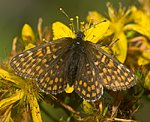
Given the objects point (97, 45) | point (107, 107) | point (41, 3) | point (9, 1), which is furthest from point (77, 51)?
point (9, 1)

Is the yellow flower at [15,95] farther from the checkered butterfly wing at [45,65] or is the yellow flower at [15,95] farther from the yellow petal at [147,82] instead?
A: the yellow petal at [147,82]

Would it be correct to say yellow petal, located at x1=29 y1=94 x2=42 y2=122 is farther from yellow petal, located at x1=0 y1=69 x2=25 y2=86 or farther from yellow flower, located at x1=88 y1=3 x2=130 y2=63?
yellow flower, located at x1=88 y1=3 x2=130 y2=63

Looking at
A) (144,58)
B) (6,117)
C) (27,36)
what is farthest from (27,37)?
(144,58)

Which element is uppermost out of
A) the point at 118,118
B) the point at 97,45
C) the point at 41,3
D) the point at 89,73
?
the point at 41,3

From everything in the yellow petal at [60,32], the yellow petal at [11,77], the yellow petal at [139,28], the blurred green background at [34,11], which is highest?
the blurred green background at [34,11]

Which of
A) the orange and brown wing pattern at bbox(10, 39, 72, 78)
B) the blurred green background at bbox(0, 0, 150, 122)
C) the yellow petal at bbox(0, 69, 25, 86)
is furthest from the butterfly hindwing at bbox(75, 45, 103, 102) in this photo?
the blurred green background at bbox(0, 0, 150, 122)

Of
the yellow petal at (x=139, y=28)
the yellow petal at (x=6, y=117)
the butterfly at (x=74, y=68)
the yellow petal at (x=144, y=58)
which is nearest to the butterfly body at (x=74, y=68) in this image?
the butterfly at (x=74, y=68)

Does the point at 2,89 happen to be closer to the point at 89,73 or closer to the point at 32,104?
the point at 32,104
